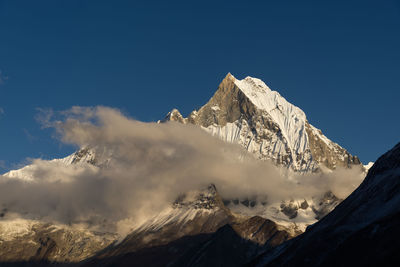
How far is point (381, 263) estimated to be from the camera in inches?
7628

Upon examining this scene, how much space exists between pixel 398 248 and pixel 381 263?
7505 mm

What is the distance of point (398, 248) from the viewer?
195875 millimetres
